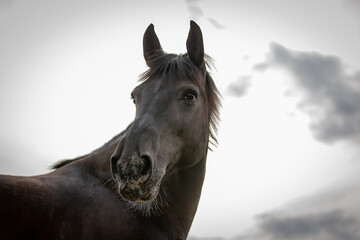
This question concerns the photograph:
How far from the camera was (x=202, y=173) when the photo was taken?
467 cm

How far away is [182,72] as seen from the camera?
437 centimetres

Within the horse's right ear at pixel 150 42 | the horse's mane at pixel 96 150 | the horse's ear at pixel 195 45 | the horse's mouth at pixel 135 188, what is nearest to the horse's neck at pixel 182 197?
the horse's mouth at pixel 135 188

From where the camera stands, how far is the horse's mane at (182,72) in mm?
4371

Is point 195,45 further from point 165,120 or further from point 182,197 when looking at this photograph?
point 182,197

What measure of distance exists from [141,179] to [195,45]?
2293 mm

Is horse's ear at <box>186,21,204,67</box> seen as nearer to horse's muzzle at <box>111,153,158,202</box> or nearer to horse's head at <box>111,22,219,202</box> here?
horse's head at <box>111,22,219,202</box>

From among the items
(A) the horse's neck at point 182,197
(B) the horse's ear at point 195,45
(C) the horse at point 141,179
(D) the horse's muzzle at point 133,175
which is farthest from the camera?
(B) the horse's ear at point 195,45

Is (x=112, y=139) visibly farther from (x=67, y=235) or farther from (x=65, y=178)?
(x=67, y=235)

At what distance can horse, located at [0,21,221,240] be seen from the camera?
11.3 feet

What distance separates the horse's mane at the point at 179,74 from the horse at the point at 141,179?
0.05 feet

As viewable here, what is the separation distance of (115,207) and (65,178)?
87cm

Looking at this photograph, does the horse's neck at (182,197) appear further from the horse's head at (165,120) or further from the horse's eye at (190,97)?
the horse's eye at (190,97)

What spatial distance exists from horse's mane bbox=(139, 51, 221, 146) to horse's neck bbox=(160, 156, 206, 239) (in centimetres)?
80

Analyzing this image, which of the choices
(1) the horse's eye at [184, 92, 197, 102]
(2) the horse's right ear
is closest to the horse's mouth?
(1) the horse's eye at [184, 92, 197, 102]
